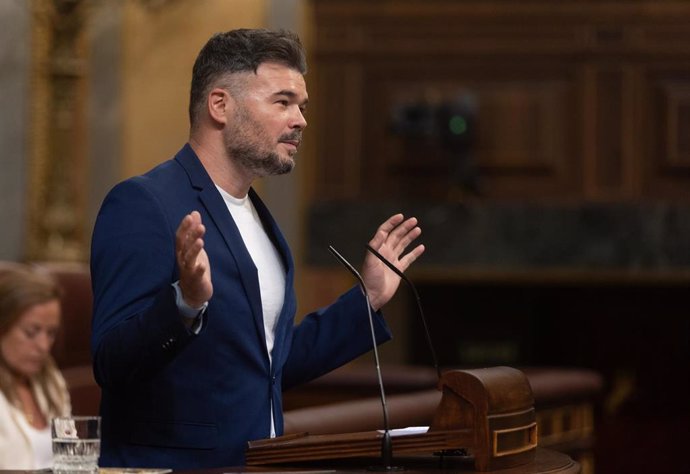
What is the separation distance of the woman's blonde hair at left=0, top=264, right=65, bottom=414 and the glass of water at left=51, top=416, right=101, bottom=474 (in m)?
1.69

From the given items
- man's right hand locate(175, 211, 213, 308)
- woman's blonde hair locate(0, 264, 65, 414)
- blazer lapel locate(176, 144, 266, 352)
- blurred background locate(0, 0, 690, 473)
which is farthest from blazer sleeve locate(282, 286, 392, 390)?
blurred background locate(0, 0, 690, 473)

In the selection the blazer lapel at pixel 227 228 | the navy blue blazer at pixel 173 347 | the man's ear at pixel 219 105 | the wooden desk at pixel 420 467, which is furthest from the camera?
the man's ear at pixel 219 105

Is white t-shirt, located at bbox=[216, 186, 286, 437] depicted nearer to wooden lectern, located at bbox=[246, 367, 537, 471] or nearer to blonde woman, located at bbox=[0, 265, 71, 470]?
wooden lectern, located at bbox=[246, 367, 537, 471]

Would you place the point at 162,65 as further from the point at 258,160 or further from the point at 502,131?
the point at 258,160

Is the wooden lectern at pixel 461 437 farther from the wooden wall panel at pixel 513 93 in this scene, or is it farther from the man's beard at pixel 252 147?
the wooden wall panel at pixel 513 93

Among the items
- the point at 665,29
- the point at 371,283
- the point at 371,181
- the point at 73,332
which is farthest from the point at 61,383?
the point at 665,29

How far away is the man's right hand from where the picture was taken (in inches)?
74.4

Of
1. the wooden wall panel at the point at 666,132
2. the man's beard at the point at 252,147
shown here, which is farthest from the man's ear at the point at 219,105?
the wooden wall panel at the point at 666,132

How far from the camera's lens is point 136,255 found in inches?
83.3

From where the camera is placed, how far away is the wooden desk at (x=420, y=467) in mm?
1988

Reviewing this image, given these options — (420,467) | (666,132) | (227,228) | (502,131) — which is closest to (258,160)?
(227,228)

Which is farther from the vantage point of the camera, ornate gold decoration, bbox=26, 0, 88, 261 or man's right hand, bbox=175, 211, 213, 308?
ornate gold decoration, bbox=26, 0, 88, 261

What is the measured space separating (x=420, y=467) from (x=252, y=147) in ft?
1.99

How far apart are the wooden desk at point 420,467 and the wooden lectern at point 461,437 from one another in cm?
2
